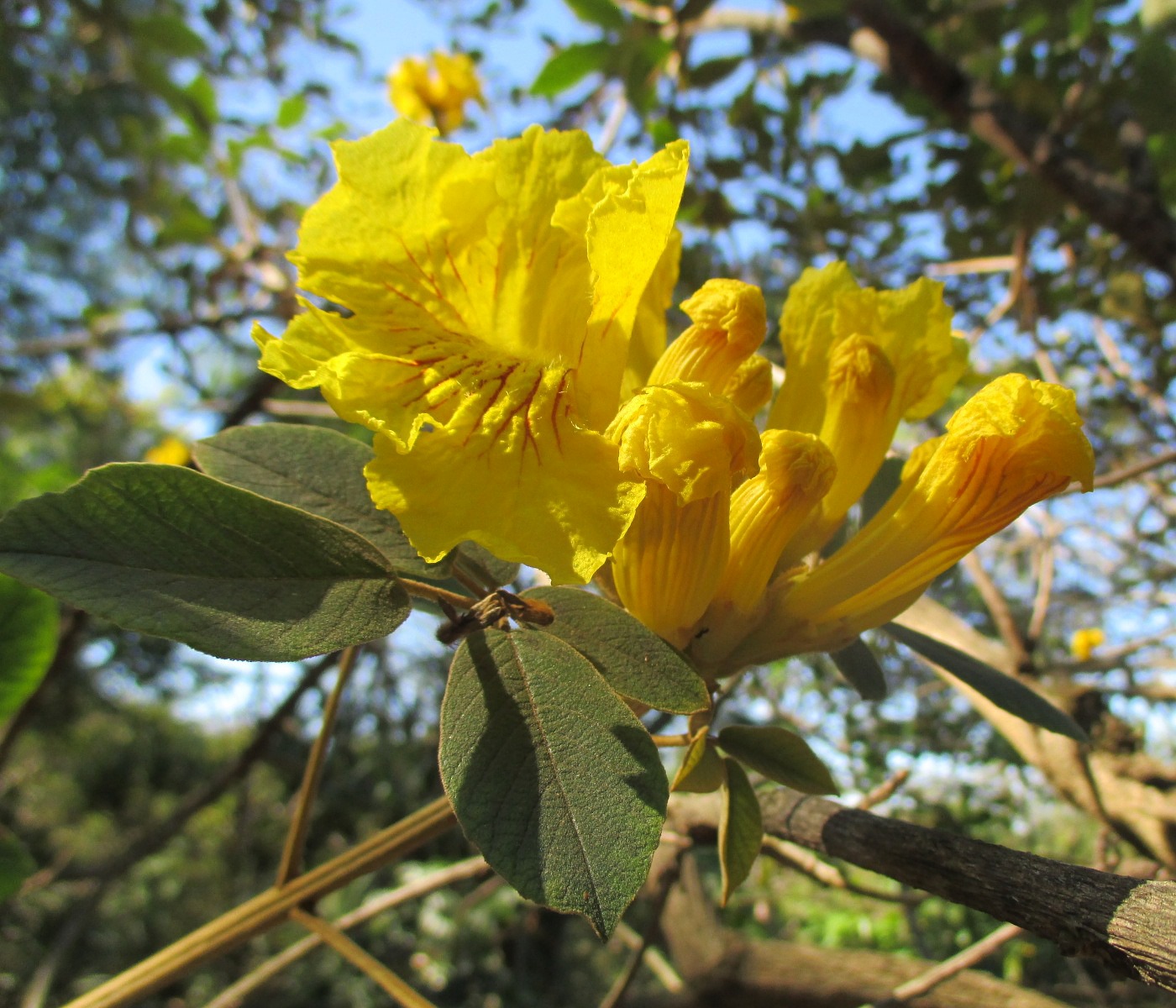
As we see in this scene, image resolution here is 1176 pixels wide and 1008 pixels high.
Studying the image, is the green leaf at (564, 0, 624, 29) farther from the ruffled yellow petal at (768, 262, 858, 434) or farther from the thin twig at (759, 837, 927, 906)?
the thin twig at (759, 837, 927, 906)

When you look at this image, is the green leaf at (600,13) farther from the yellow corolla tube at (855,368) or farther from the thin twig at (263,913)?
the thin twig at (263,913)

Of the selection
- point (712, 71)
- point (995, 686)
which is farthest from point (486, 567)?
point (712, 71)

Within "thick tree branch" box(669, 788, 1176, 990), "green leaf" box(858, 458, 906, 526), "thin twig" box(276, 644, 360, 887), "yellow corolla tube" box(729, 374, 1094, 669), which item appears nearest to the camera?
"thick tree branch" box(669, 788, 1176, 990)

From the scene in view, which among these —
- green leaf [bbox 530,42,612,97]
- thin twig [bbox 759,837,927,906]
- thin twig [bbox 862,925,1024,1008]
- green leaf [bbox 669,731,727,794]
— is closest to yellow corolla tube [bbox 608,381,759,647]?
green leaf [bbox 669,731,727,794]

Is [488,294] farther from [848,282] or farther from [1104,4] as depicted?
[1104,4]

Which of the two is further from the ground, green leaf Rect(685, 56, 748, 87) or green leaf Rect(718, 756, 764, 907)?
green leaf Rect(685, 56, 748, 87)

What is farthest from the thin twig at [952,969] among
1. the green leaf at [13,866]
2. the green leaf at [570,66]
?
the green leaf at [570,66]

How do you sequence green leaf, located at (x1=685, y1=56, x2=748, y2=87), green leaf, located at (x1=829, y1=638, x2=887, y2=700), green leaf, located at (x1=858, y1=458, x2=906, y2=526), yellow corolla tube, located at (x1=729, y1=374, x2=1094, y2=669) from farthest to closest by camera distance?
green leaf, located at (x1=685, y1=56, x2=748, y2=87), green leaf, located at (x1=858, y1=458, x2=906, y2=526), green leaf, located at (x1=829, y1=638, x2=887, y2=700), yellow corolla tube, located at (x1=729, y1=374, x2=1094, y2=669)
